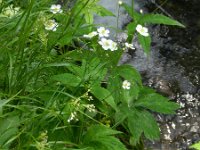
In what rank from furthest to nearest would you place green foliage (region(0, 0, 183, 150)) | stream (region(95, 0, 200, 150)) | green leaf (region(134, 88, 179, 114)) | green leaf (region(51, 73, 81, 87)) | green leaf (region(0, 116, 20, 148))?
stream (region(95, 0, 200, 150)) < green leaf (region(134, 88, 179, 114)) < green leaf (region(51, 73, 81, 87)) < green foliage (region(0, 0, 183, 150)) < green leaf (region(0, 116, 20, 148))

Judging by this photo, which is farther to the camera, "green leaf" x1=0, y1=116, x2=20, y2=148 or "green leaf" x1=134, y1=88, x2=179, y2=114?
"green leaf" x1=134, y1=88, x2=179, y2=114

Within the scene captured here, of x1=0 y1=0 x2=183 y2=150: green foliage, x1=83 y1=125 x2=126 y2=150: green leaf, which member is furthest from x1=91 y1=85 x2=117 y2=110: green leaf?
x1=83 y1=125 x2=126 y2=150: green leaf

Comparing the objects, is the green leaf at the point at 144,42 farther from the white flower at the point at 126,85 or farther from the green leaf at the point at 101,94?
the green leaf at the point at 101,94

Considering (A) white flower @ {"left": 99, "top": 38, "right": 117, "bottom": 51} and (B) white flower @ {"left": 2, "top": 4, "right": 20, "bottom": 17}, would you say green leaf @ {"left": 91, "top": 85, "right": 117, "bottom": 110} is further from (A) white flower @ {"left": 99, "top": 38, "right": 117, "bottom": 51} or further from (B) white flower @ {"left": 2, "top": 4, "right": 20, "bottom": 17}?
(B) white flower @ {"left": 2, "top": 4, "right": 20, "bottom": 17}

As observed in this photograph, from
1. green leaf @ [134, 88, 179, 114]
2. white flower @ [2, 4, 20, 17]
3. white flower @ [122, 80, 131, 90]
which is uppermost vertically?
white flower @ [2, 4, 20, 17]

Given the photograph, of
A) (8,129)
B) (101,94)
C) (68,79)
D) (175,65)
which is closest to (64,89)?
(68,79)

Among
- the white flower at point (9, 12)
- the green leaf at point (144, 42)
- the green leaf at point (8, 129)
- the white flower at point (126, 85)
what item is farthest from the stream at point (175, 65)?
the green leaf at point (8, 129)

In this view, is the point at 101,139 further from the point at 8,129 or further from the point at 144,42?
the point at 144,42
